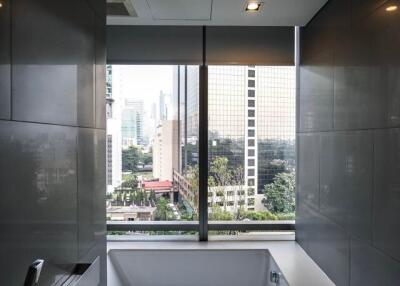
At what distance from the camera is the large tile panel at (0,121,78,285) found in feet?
3.02

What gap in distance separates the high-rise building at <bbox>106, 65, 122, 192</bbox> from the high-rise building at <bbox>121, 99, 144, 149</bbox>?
4 cm

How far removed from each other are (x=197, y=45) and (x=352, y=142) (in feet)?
5.40

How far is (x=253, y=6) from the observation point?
8.18 ft

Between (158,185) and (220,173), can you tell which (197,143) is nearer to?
(220,173)

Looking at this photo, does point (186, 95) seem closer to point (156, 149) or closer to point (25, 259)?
point (156, 149)

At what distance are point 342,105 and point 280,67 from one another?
1163 mm

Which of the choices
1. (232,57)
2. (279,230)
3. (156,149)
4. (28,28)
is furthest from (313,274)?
(28,28)

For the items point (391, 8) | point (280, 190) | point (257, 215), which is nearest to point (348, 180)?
point (391, 8)

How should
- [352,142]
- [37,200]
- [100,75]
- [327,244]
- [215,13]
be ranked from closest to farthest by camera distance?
1. [37,200]
2. [100,75]
3. [352,142]
4. [327,244]
5. [215,13]

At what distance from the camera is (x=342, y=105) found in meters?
2.16

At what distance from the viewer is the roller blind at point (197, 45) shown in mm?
3145

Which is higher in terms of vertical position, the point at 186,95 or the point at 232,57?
the point at 232,57

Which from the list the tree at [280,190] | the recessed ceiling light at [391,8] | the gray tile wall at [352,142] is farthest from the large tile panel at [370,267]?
the tree at [280,190]

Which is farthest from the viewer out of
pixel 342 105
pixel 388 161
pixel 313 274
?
pixel 313 274
